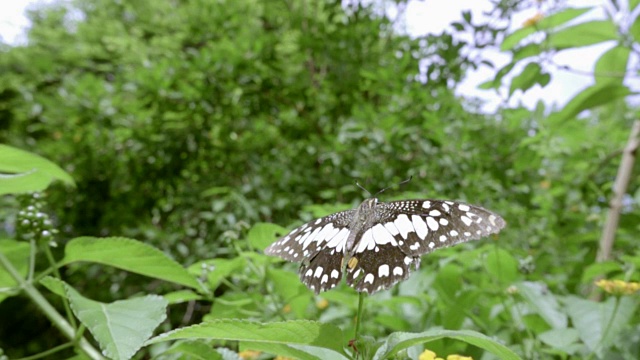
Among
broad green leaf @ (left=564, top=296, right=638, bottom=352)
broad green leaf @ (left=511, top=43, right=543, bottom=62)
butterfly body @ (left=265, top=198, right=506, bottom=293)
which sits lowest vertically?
broad green leaf @ (left=564, top=296, right=638, bottom=352)

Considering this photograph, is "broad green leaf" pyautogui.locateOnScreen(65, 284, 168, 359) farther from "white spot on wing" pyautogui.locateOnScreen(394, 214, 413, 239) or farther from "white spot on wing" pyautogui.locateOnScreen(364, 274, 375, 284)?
"white spot on wing" pyautogui.locateOnScreen(394, 214, 413, 239)

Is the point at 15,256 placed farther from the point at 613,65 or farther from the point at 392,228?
the point at 613,65

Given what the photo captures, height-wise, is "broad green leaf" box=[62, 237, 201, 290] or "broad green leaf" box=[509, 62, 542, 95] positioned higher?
"broad green leaf" box=[509, 62, 542, 95]

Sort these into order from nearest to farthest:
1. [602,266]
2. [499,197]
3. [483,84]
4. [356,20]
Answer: [602,266] → [483,84] → [499,197] → [356,20]

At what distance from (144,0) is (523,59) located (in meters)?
4.48

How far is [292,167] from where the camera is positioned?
8.56 feet

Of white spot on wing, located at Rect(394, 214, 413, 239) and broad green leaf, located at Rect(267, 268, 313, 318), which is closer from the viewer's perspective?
white spot on wing, located at Rect(394, 214, 413, 239)

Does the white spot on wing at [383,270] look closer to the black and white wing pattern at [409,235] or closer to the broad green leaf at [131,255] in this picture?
the black and white wing pattern at [409,235]

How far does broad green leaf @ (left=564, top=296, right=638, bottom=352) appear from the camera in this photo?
88cm

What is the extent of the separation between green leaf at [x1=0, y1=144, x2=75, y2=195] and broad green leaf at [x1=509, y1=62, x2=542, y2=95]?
3.72 ft

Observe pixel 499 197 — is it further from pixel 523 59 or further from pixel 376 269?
pixel 376 269

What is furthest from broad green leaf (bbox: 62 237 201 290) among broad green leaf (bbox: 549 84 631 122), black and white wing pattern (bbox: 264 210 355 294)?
broad green leaf (bbox: 549 84 631 122)

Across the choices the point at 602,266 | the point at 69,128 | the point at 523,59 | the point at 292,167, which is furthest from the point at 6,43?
the point at 602,266

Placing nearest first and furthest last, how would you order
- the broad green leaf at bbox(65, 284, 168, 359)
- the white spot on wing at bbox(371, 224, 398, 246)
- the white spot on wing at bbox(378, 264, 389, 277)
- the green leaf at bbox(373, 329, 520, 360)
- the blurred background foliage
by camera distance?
the green leaf at bbox(373, 329, 520, 360) < the broad green leaf at bbox(65, 284, 168, 359) < the white spot on wing at bbox(378, 264, 389, 277) < the white spot on wing at bbox(371, 224, 398, 246) < the blurred background foliage
